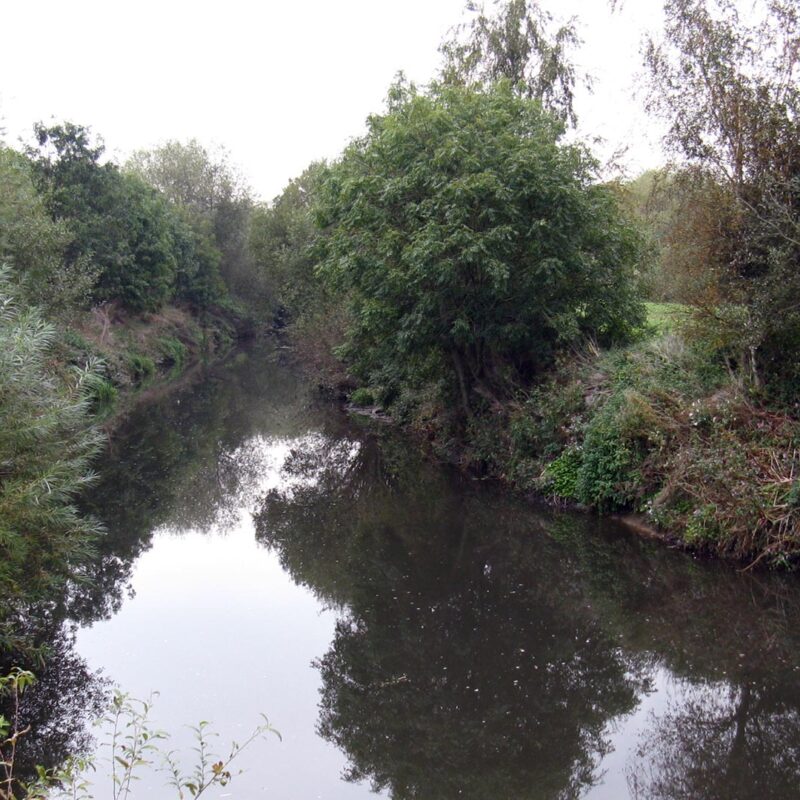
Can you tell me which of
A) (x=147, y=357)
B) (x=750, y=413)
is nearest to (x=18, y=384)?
(x=750, y=413)

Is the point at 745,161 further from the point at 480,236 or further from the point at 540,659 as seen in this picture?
the point at 540,659

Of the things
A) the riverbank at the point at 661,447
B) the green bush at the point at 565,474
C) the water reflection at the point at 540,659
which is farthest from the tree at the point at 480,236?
the water reflection at the point at 540,659

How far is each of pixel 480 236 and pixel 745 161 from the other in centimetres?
528

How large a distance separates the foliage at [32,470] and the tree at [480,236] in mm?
9512

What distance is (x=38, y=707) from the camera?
28.7 ft

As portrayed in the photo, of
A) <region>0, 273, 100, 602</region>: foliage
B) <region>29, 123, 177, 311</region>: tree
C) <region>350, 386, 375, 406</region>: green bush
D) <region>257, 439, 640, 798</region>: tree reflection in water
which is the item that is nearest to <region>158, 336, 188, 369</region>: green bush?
<region>29, 123, 177, 311</region>: tree

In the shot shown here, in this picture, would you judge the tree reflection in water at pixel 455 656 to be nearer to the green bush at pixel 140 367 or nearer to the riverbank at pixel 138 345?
the riverbank at pixel 138 345

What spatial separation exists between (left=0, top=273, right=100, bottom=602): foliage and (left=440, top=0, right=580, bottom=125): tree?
18879mm

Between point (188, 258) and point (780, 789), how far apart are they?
175 ft

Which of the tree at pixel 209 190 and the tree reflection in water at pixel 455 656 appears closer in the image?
the tree reflection in water at pixel 455 656

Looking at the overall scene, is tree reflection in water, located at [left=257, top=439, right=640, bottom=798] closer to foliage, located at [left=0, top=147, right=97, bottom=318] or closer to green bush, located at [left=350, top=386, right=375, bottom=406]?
foliage, located at [left=0, top=147, right=97, bottom=318]

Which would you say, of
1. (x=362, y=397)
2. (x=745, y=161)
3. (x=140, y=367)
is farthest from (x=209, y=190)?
(x=745, y=161)

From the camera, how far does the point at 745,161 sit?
14.1 metres

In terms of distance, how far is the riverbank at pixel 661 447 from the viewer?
12.2 metres
